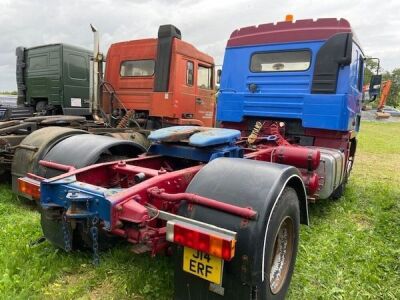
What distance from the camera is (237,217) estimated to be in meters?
1.99

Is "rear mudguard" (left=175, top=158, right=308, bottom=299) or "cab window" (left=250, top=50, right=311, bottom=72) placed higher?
"cab window" (left=250, top=50, right=311, bottom=72)

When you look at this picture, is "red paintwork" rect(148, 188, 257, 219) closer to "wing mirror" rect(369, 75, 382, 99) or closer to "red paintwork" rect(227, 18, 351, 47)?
"red paintwork" rect(227, 18, 351, 47)

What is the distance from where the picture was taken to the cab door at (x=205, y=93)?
7510 millimetres

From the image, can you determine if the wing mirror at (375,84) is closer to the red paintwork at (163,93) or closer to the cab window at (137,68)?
the red paintwork at (163,93)

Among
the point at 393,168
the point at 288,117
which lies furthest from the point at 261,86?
the point at 393,168

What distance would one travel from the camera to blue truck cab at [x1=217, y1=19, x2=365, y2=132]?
4531 mm

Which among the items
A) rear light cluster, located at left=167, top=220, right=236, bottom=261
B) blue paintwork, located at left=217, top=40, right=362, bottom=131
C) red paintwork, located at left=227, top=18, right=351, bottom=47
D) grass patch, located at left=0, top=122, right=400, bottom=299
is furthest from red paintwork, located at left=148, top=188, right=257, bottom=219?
red paintwork, located at left=227, top=18, right=351, bottom=47

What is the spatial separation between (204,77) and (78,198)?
5.92 meters

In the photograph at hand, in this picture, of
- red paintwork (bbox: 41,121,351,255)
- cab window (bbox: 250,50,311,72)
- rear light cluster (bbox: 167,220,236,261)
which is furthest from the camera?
cab window (bbox: 250,50,311,72)

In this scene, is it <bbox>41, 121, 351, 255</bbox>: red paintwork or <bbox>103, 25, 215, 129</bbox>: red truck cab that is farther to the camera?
<bbox>103, 25, 215, 129</bbox>: red truck cab

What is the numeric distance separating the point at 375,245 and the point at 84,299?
111 inches

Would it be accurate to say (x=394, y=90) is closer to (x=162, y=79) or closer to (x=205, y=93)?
(x=205, y=93)

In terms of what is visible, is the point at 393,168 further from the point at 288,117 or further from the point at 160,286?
the point at 160,286

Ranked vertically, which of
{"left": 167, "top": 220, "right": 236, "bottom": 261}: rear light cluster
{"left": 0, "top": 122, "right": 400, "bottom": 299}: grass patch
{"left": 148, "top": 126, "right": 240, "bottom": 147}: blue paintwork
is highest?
{"left": 148, "top": 126, "right": 240, "bottom": 147}: blue paintwork
